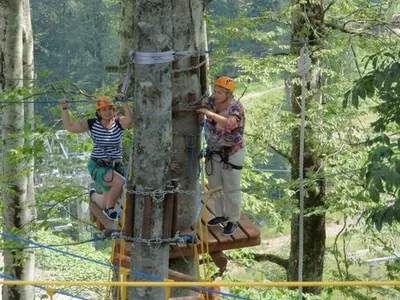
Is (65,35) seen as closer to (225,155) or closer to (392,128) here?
(392,128)

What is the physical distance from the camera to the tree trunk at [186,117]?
4.44 m

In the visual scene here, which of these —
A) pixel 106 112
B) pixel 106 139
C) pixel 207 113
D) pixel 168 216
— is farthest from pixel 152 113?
pixel 106 139

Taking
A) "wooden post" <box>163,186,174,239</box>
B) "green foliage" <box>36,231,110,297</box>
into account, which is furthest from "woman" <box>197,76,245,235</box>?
"green foliage" <box>36,231,110,297</box>

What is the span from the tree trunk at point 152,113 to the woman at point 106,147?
121 centimetres

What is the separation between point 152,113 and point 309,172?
6063mm

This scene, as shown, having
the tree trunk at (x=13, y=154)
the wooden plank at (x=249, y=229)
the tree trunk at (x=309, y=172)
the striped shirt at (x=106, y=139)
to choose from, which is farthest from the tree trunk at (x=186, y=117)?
the tree trunk at (x=309, y=172)

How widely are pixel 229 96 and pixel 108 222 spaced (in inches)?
50.7

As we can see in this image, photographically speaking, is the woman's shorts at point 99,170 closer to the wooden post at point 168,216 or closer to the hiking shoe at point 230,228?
the hiking shoe at point 230,228

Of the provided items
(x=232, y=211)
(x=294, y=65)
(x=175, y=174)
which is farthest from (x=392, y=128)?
(x=175, y=174)

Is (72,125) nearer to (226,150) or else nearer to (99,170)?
(99,170)

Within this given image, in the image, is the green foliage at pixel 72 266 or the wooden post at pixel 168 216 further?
the green foliage at pixel 72 266

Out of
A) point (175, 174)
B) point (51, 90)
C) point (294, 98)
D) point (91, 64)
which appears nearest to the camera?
point (175, 174)

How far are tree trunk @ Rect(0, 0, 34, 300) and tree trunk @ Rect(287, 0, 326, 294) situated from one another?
3.42m

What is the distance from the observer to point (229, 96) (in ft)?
15.3
